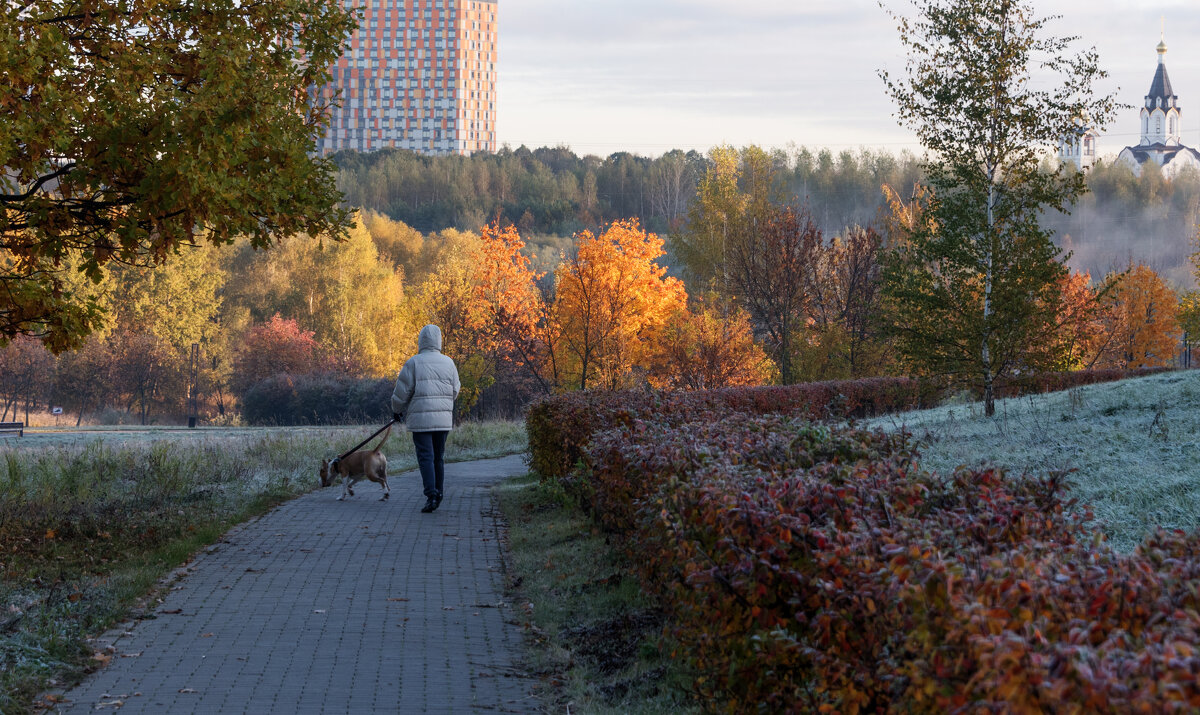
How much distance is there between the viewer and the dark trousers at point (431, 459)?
35.3 ft

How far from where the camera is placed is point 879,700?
8.70 feet

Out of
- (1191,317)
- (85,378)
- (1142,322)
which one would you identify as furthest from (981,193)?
(85,378)

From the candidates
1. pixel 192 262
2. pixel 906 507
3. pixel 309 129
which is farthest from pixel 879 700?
pixel 192 262

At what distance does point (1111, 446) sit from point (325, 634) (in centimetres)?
811

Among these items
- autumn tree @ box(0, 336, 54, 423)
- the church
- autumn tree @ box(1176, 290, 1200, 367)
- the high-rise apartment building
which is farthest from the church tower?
autumn tree @ box(0, 336, 54, 423)

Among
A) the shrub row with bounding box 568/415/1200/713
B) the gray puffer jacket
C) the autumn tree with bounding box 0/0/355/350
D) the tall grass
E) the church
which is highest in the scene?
the church

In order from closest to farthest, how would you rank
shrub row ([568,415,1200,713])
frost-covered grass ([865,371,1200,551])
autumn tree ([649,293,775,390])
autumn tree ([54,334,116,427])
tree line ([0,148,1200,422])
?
shrub row ([568,415,1200,713]) < frost-covered grass ([865,371,1200,551]) < autumn tree ([649,293,775,390]) < tree line ([0,148,1200,422]) < autumn tree ([54,334,116,427])

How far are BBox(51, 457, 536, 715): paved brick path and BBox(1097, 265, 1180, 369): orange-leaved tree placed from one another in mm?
53529

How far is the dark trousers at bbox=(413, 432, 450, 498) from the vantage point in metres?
10.8

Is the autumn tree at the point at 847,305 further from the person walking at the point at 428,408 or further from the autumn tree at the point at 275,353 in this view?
the autumn tree at the point at 275,353

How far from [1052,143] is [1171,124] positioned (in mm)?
150774

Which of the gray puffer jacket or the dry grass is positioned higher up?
the gray puffer jacket

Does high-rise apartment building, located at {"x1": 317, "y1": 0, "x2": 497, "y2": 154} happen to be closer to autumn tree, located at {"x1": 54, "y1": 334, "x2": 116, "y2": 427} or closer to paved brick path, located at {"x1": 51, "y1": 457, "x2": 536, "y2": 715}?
autumn tree, located at {"x1": 54, "y1": 334, "x2": 116, "y2": 427}

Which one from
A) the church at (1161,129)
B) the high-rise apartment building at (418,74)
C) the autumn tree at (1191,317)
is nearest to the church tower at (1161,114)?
the church at (1161,129)
